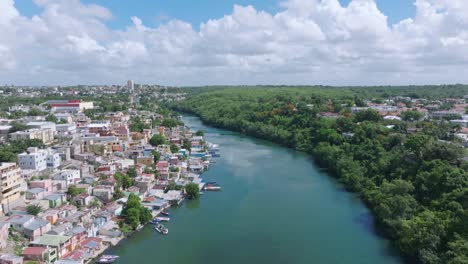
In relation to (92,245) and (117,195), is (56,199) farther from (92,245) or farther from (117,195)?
(92,245)

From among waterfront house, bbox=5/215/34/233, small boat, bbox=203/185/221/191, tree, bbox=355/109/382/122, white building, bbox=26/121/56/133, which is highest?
tree, bbox=355/109/382/122

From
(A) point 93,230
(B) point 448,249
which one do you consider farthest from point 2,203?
(B) point 448,249

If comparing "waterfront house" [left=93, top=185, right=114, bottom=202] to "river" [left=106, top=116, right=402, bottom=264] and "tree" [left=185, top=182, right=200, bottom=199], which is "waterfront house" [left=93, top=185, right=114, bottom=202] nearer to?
"river" [left=106, top=116, right=402, bottom=264]

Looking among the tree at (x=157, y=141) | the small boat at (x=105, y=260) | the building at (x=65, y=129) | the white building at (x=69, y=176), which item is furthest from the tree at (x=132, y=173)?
the building at (x=65, y=129)

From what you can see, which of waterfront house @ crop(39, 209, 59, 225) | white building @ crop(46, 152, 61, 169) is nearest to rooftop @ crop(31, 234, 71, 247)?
waterfront house @ crop(39, 209, 59, 225)

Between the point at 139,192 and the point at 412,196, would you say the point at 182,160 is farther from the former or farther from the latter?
the point at 412,196

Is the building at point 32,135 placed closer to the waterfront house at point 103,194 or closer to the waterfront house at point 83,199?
the waterfront house at point 103,194
